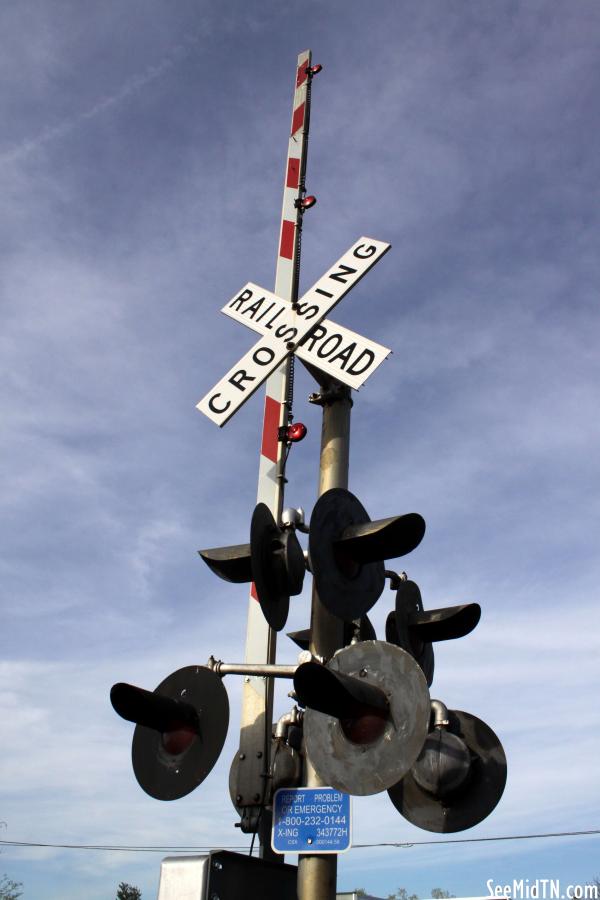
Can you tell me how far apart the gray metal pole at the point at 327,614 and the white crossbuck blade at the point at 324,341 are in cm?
15

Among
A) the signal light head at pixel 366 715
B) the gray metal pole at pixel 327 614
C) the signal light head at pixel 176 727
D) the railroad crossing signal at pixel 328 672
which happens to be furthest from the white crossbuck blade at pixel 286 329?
the signal light head at pixel 366 715

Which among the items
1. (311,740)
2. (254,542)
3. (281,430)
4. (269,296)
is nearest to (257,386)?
(281,430)

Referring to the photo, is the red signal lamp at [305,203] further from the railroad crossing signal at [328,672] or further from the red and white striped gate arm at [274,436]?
the railroad crossing signal at [328,672]

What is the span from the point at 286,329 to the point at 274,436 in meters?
0.71

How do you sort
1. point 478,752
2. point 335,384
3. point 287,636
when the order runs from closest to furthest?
point 478,752 → point 335,384 → point 287,636

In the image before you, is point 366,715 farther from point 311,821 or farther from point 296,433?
point 296,433

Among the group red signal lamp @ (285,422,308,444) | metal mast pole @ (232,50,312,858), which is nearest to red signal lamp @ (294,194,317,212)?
metal mast pole @ (232,50,312,858)

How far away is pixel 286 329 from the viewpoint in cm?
565

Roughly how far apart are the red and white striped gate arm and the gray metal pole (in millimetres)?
534

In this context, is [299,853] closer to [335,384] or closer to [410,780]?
[410,780]

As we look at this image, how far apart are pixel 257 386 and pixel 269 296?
0.88m

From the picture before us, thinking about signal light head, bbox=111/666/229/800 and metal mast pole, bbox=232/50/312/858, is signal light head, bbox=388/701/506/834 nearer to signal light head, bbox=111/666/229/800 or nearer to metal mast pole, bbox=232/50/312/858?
metal mast pole, bbox=232/50/312/858

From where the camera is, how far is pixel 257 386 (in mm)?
5406

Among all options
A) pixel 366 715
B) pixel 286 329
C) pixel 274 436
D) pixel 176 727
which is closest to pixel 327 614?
pixel 176 727
